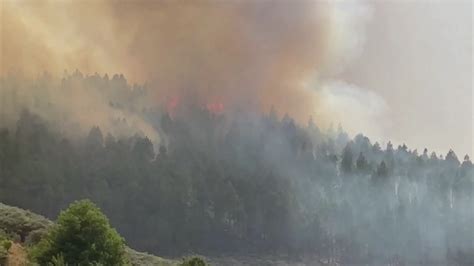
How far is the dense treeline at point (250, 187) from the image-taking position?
82.1 meters

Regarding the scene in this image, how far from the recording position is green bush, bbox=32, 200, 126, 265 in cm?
1739

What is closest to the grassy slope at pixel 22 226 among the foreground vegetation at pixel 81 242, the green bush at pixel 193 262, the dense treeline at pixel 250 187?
the foreground vegetation at pixel 81 242

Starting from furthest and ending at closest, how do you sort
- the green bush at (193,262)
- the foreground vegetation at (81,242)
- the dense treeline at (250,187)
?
the dense treeline at (250,187) < the green bush at (193,262) < the foreground vegetation at (81,242)

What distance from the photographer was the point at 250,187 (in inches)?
4058

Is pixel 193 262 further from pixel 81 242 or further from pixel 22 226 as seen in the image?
pixel 22 226

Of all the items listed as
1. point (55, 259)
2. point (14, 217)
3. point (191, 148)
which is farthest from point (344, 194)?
point (55, 259)

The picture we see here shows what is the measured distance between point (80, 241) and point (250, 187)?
3380 inches

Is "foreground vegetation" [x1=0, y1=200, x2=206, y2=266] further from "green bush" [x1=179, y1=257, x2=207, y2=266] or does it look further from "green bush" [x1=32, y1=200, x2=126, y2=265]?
"green bush" [x1=179, y1=257, x2=207, y2=266]

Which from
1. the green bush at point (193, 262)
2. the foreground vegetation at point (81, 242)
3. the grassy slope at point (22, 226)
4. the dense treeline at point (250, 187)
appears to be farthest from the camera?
the dense treeline at point (250, 187)

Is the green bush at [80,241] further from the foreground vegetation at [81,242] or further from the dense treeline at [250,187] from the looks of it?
the dense treeline at [250,187]

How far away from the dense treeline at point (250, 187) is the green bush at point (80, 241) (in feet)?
191

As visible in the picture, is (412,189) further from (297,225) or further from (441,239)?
(297,225)

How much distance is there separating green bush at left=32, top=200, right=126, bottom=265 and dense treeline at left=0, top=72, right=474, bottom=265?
58.2 metres

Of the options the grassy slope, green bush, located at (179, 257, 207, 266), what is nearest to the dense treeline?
the grassy slope
